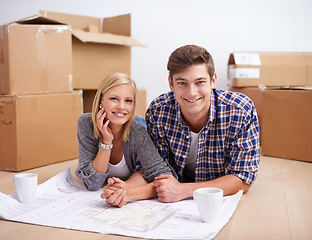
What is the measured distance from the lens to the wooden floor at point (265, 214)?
971mm

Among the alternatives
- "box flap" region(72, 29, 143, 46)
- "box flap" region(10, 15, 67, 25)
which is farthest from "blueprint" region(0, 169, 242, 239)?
"box flap" region(72, 29, 143, 46)

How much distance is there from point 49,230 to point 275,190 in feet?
2.75

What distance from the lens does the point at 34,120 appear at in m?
1.80

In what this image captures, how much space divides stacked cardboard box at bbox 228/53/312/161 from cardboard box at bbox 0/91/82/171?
100 centimetres

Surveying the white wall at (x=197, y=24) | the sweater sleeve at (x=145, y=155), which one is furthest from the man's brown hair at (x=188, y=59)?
the white wall at (x=197, y=24)

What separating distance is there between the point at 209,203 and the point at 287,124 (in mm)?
1211

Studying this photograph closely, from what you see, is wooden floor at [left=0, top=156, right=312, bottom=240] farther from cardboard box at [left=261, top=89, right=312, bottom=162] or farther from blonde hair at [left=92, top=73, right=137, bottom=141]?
blonde hair at [left=92, top=73, right=137, bottom=141]

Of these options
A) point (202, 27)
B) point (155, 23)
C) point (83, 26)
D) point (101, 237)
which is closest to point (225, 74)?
point (202, 27)

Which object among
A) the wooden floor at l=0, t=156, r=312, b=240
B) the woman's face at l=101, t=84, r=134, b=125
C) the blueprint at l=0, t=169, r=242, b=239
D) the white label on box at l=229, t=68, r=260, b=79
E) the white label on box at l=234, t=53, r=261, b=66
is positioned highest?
the white label on box at l=234, t=53, r=261, b=66

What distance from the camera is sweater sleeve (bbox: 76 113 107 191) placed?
132cm

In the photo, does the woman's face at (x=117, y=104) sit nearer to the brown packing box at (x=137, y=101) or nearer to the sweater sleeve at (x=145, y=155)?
the sweater sleeve at (x=145, y=155)

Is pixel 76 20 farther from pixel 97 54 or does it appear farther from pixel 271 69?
pixel 271 69

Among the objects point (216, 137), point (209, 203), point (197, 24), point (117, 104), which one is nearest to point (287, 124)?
point (216, 137)

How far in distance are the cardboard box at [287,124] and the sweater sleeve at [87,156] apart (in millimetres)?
1108
